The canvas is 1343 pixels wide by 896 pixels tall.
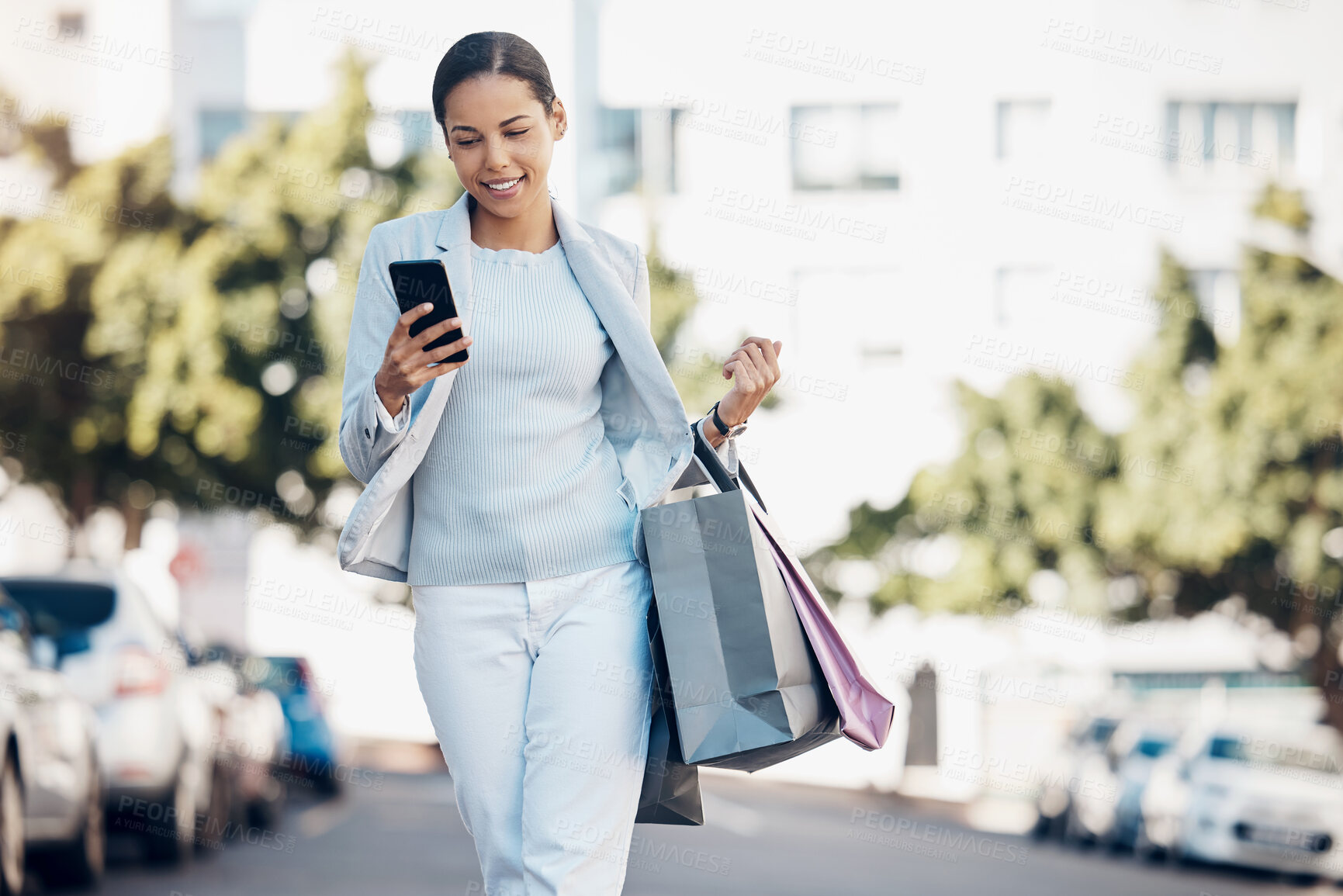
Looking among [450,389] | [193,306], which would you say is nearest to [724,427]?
[450,389]

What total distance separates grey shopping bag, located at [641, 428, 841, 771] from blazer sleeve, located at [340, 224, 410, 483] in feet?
1.60

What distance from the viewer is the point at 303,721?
1830 centimetres

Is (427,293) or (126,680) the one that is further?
(126,680)

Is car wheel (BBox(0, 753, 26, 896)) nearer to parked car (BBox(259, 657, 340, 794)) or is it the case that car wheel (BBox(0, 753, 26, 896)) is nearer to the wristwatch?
the wristwatch

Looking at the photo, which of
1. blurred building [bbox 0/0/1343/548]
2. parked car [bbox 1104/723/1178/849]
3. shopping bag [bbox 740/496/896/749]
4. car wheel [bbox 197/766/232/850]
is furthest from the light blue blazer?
blurred building [bbox 0/0/1343/548]

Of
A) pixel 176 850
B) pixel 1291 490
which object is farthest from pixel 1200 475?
pixel 176 850

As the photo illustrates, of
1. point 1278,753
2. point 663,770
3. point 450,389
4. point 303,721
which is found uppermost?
point 450,389

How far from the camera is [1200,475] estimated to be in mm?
18109

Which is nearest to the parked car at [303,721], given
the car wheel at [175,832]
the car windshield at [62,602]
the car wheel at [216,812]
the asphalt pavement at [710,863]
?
the asphalt pavement at [710,863]

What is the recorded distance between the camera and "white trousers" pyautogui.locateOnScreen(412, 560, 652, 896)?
8.80ft

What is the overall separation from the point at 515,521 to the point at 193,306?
604 inches

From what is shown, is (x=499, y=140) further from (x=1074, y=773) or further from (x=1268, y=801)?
(x=1074, y=773)

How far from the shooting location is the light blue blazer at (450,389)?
2680 millimetres

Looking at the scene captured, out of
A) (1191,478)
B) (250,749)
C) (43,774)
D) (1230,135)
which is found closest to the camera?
(43,774)
